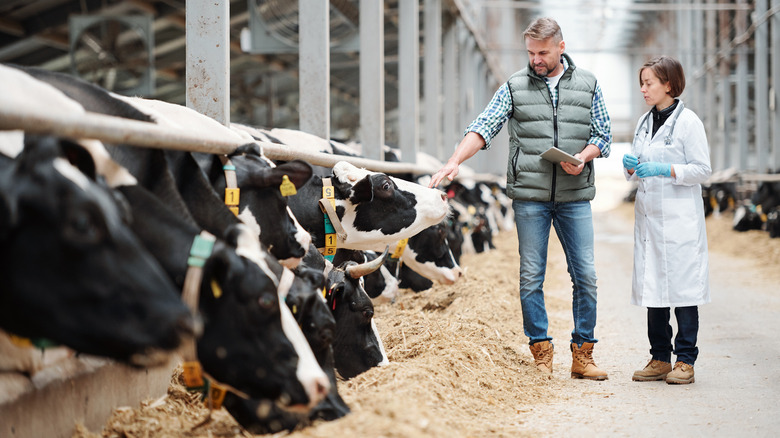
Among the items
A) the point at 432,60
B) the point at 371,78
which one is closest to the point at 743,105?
the point at 432,60

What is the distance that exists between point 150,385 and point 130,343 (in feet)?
5.14

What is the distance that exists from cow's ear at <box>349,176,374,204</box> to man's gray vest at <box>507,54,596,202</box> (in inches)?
32.8

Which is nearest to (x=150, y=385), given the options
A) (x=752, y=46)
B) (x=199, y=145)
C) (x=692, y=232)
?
(x=199, y=145)

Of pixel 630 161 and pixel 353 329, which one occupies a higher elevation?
pixel 630 161

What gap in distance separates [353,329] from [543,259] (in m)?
1.40

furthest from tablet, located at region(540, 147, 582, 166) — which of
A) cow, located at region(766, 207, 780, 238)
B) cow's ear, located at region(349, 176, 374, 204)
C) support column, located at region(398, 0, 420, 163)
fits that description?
cow, located at region(766, 207, 780, 238)

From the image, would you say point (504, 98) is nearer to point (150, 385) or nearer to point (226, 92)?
point (226, 92)

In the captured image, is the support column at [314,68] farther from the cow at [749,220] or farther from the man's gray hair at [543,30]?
the cow at [749,220]

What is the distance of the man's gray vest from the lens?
516 cm

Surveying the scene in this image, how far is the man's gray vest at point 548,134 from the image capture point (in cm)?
516

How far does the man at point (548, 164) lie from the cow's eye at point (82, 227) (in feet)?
9.90

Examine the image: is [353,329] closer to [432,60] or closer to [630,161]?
[630,161]

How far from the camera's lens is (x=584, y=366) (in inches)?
198

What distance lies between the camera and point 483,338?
212 inches
